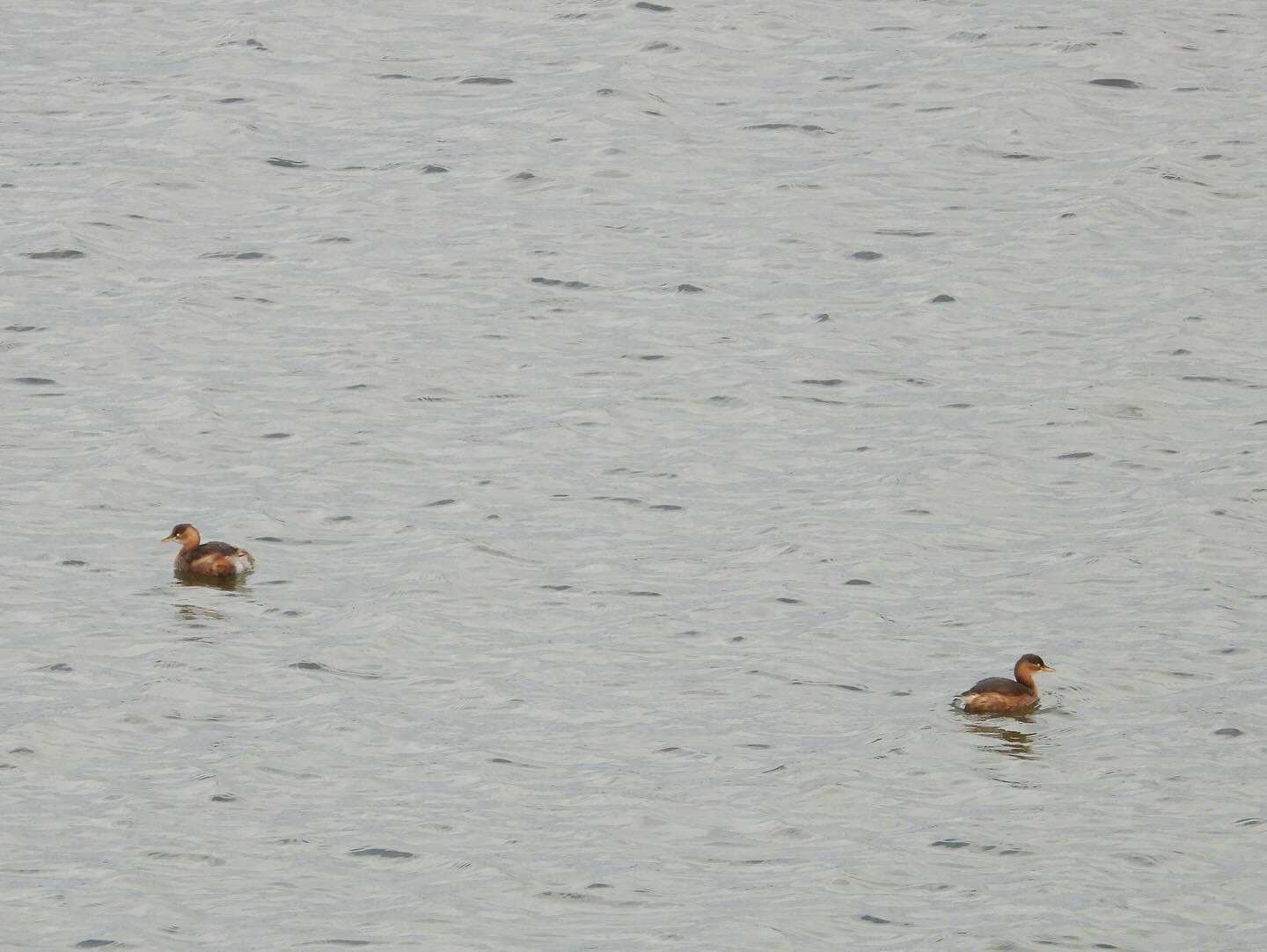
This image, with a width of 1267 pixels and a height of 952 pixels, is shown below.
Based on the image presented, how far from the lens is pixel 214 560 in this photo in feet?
61.0

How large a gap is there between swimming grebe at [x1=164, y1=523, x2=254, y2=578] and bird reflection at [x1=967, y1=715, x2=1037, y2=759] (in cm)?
629

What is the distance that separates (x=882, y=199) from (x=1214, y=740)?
1399 cm

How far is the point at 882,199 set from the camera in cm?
2914

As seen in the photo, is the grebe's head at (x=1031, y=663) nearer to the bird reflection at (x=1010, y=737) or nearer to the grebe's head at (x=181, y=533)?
the bird reflection at (x=1010, y=737)

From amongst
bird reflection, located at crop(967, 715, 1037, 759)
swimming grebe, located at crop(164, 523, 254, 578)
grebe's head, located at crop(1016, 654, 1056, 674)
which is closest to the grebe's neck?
grebe's head, located at crop(1016, 654, 1056, 674)

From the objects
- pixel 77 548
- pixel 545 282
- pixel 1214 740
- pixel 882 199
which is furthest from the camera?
pixel 882 199

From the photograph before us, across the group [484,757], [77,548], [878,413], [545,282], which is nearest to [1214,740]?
[484,757]

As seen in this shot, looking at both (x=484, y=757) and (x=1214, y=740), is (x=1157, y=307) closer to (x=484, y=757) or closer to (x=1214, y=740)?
(x=1214, y=740)

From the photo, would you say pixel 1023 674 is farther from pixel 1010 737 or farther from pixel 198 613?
pixel 198 613

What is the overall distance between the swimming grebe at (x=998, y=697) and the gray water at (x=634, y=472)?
11.2 inches

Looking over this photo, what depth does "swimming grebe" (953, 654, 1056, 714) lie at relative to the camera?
54.1 ft

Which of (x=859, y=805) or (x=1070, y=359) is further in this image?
(x=1070, y=359)

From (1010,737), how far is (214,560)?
21.9 feet

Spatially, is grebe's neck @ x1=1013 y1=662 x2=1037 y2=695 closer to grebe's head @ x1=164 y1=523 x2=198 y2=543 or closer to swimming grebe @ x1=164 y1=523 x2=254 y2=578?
swimming grebe @ x1=164 y1=523 x2=254 y2=578
